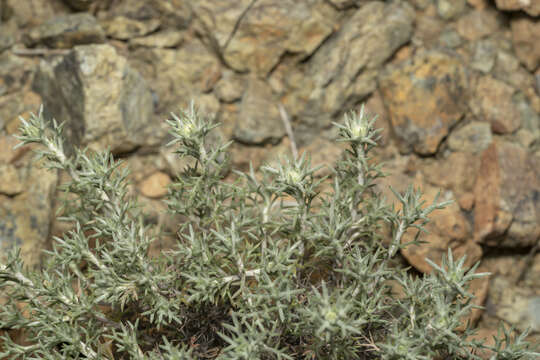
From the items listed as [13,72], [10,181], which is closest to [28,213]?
[10,181]

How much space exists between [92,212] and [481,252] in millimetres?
2733

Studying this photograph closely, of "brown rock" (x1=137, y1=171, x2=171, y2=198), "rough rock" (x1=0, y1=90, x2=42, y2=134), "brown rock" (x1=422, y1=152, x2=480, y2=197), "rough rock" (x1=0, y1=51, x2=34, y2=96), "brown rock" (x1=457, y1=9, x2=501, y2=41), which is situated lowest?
"brown rock" (x1=137, y1=171, x2=171, y2=198)

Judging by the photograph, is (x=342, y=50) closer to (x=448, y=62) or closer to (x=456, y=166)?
(x=448, y=62)

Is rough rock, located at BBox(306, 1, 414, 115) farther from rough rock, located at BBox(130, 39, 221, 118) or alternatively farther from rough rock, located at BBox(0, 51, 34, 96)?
rough rock, located at BBox(0, 51, 34, 96)

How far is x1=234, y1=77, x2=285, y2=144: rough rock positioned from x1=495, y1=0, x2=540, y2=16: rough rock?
205 cm

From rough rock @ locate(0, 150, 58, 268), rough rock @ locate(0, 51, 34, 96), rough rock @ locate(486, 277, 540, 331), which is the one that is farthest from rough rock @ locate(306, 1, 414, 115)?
rough rock @ locate(0, 51, 34, 96)

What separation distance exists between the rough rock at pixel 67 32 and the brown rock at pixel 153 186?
1.24 meters

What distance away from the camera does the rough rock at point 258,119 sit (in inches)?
169

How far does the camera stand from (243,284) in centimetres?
233

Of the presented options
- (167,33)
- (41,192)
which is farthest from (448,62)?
(41,192)

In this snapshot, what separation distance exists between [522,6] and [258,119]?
2.34m

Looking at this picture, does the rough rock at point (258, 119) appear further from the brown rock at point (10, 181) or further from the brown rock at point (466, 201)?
the brown rock at point (10, 181)

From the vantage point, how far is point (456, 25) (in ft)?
14.4

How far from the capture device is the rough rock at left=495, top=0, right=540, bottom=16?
4066mm
